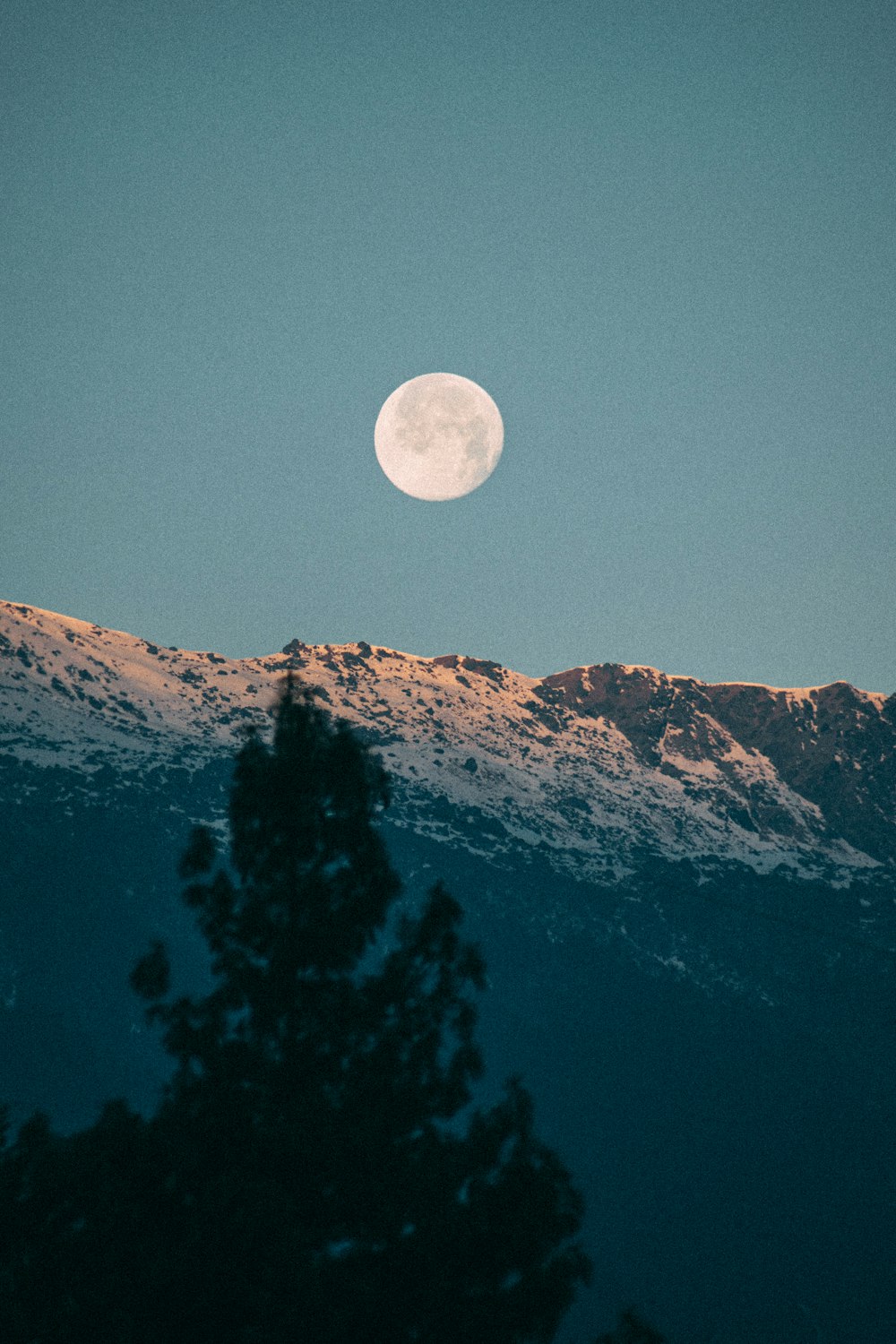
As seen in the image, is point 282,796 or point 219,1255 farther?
point 282,796

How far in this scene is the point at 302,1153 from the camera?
20.6m

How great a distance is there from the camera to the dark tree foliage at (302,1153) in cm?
1877

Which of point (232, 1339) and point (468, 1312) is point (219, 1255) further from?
point (468, 1312)

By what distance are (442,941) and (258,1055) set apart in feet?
14.3

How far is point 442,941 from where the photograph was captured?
2403cm

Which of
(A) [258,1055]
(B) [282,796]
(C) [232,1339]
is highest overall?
(B) [282,796]

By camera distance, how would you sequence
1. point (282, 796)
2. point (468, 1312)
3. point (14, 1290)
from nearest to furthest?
1. point (14, 1290)
2. point (468, 1312)
3. point (282, 796)

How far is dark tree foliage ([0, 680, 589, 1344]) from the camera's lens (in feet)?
61.6

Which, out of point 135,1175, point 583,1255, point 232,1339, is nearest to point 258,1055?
point 135,1175

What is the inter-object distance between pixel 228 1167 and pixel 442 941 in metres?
6.05

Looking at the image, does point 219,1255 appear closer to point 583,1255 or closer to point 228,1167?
point 228,1167

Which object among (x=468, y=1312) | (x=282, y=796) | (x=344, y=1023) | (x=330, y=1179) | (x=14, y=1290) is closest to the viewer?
(x=14, y=1290)

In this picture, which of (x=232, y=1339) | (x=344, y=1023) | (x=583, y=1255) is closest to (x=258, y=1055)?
(x=344, y=1023)

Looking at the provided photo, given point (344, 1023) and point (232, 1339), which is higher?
point (344, 1023)
